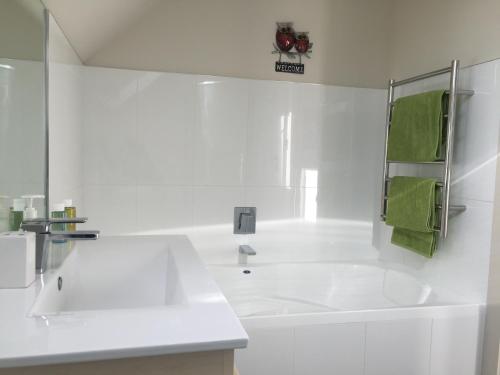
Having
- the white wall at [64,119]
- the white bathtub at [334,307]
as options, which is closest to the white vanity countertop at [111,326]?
the white wall at [64,119]

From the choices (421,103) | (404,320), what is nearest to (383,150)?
(421,103)

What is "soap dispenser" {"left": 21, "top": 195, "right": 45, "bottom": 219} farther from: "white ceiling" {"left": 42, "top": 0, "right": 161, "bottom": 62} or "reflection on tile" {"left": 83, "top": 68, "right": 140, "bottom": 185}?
"reflection on tile" {"left": 83, "top": 68, "right": 140, "bottom": 185}

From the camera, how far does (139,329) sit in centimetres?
84

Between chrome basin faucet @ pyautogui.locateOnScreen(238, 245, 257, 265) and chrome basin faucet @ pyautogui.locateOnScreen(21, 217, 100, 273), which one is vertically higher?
chrome basin faucet @ pyautogui.locateOnScreen(21, 217, 100, 273)

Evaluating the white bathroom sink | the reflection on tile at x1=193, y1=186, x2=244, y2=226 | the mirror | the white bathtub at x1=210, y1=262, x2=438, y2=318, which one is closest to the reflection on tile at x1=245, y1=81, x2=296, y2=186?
the reflection on tile at x1=193, y1=186, x2=244, y2=226

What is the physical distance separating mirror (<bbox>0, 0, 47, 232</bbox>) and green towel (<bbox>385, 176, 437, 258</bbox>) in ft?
5.65

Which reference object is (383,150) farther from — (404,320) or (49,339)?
(49,339)

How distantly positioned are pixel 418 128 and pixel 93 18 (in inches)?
64.3

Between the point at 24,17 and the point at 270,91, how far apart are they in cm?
161

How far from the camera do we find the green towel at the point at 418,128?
2.20m

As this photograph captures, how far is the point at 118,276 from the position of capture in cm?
150

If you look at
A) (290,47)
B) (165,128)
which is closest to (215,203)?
(165,128)

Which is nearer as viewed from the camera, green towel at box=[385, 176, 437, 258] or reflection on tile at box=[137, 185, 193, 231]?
green towel at box=[385, 176, 437, 258]

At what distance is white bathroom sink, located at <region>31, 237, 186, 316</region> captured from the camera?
1380mm
